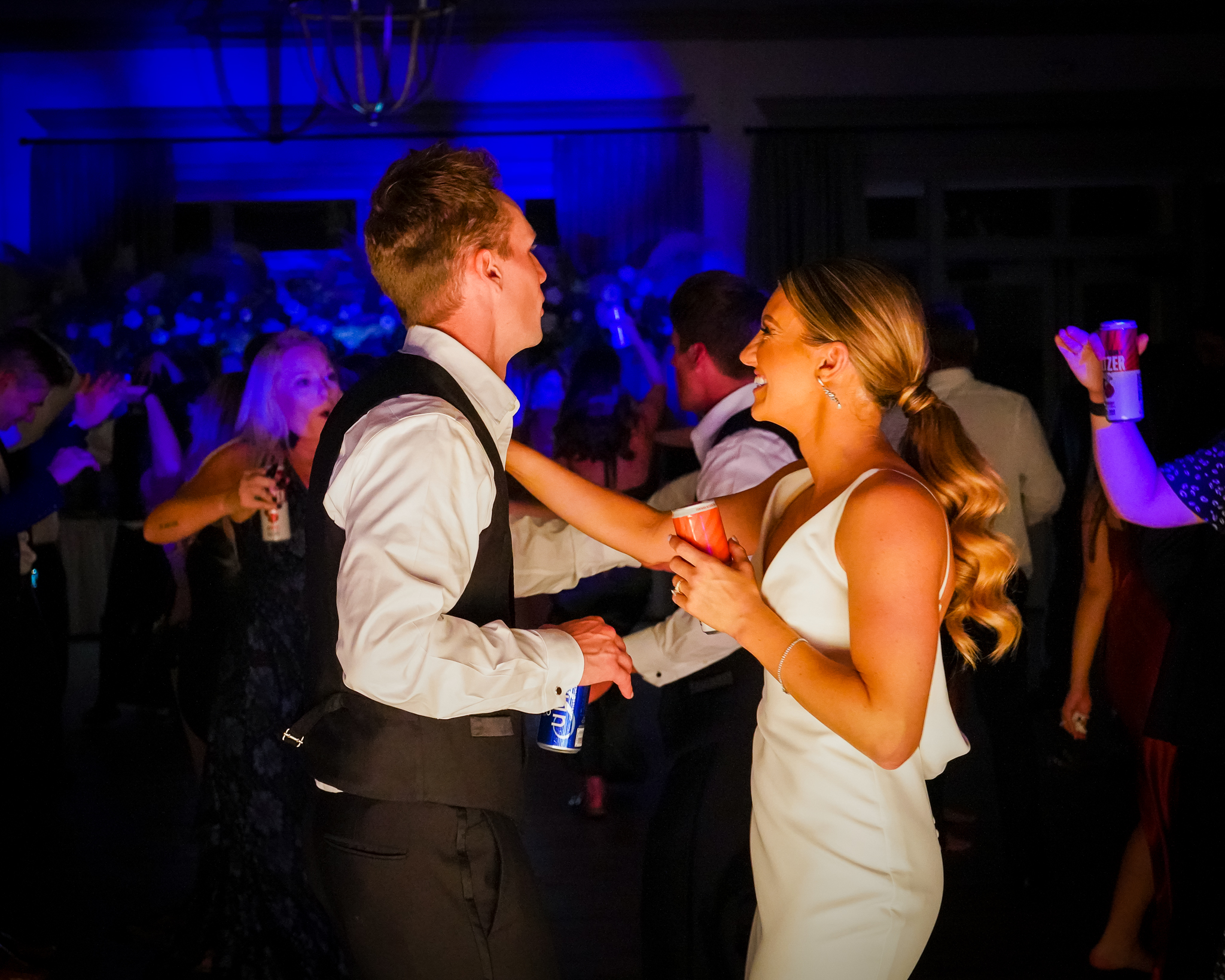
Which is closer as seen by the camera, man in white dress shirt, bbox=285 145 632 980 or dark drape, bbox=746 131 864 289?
man in white dress shirt, bbox=285 145 632 980

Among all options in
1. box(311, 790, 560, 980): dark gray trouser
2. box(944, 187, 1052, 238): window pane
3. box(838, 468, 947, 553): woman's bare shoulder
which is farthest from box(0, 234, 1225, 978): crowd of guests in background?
box(944, 187, 1052, 238): window pane

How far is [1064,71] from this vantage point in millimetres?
7926

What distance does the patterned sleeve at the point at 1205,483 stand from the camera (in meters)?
2.02

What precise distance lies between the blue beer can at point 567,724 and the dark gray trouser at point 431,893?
15 centimetres

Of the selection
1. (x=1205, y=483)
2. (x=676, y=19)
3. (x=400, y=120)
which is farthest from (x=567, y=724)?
(x=676, y=19)

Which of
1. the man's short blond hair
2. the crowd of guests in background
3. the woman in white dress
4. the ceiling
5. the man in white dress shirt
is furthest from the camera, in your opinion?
the ceiling

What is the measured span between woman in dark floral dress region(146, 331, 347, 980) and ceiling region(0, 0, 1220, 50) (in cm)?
553

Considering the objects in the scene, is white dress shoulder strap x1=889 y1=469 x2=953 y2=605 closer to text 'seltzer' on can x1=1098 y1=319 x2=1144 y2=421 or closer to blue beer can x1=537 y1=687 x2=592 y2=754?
blue beer can x1=537 y1=687 x2=592 y2=754

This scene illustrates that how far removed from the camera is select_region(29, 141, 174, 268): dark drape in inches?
302

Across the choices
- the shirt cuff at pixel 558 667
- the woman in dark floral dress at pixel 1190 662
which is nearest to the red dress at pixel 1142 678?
the woman in dark floral dress at pixel 1190 662

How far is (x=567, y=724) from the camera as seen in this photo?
1.62m

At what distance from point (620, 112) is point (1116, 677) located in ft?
19.4

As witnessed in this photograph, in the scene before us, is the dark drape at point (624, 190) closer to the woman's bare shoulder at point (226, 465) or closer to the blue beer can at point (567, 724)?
the woman's bare shoulder at point (226, 465)

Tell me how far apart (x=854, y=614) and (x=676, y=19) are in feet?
23.2
